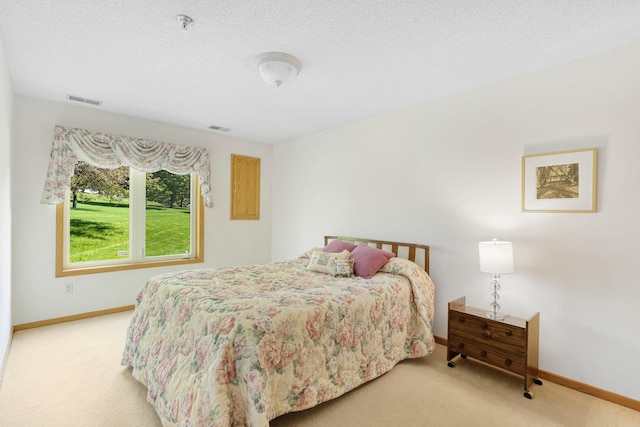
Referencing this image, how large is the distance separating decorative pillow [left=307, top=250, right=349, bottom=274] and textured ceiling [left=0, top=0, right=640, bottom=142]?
162 cm

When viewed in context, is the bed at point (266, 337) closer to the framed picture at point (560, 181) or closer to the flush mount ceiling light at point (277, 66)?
the framed picture at point (560, 181)

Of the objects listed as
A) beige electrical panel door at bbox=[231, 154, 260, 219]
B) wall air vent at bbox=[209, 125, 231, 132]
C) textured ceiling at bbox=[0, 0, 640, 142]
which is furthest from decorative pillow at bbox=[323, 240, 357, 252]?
wall air vent at bbox=[209, 125, 231, 132]

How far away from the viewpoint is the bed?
168 centimetres

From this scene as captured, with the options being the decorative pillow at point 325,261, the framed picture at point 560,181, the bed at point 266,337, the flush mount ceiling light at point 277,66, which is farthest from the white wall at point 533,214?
the flush mount ceiling light at point 277,66

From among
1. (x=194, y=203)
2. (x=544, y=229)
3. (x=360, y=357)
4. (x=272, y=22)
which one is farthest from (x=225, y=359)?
(x=194, y=203)

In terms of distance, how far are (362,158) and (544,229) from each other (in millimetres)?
2091

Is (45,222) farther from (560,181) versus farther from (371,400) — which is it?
(560,181)

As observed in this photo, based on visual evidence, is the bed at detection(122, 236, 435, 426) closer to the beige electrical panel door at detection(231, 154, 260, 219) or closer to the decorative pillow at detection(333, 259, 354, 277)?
the decorative pillow at detection(333, 259, 354, 277)

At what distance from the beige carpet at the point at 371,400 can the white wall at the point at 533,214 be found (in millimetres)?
404

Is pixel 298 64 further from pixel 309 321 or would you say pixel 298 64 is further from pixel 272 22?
pixel 309 321

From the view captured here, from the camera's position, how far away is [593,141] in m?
2.34

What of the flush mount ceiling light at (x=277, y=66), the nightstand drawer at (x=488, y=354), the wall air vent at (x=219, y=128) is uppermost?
the wall air vent at (x=219, y=128)

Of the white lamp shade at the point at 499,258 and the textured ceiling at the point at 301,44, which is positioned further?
the white lamp shade at the point at 499,258

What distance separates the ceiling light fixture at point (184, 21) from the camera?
1951 millimetres
